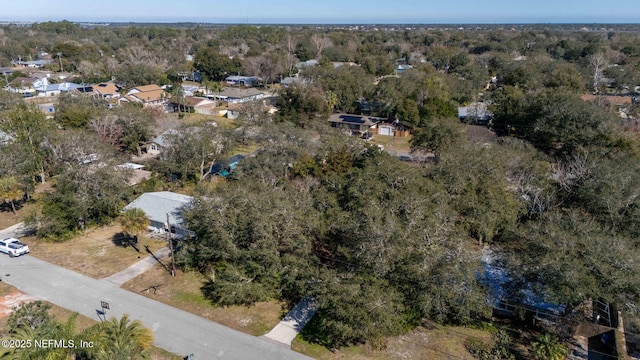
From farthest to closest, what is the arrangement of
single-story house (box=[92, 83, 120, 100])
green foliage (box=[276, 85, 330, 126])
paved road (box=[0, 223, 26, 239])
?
1. single-story house (box=[92, 83, 120, 100])
2. green foliage (box=[276, 85, 330, 126])
3. paved road (box=[0, 223, 26, 239])

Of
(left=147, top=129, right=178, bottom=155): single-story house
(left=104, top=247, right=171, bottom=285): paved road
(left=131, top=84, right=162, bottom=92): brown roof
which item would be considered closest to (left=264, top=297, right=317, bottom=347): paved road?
(left=104, top=247, right=171, bottom=285): paved road

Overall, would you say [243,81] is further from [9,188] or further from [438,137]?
[9,188]

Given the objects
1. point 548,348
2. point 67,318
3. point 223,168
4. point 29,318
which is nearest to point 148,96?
point 223,168

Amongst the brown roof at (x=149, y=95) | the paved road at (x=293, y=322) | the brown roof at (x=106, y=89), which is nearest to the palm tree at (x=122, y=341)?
the paved road at (x=293, y=322)

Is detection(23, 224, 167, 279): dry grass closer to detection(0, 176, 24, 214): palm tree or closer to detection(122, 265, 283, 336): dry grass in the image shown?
detection(122, 265, 283, 336): dry grass

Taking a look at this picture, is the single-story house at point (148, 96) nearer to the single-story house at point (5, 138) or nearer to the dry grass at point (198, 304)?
the single-story house at point (5, 138)
